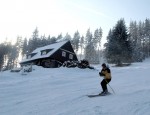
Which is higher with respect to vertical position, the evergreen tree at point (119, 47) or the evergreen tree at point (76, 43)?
the evergreen tree at point (76, 43)

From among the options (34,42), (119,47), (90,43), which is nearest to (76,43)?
(90,43)

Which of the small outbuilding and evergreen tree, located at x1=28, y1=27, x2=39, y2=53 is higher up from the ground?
evergreen tree, located at x1=28, y1=27, x2=39, y2=53

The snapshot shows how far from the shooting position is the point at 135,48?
258ft

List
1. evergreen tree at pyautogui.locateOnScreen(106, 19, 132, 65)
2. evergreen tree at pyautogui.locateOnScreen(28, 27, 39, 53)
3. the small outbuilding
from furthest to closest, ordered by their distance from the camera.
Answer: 1. evergreen tree at pyautogui.locateOnScreen(28, 27, 39, 53)
2. evergreen tree at pyautogui.locateOnScreen(106, 19, 132, 65)
3. the small outbuilding

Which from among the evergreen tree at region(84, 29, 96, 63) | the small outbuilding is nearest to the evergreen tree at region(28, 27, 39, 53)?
the evergreen tree at region(84, 29, 96, 63)

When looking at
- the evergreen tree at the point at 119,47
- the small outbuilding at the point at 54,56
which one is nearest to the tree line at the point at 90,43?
the evergreen tree at the point at 119,47

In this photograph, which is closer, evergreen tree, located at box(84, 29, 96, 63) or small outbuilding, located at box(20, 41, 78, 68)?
small outbuilding, located at box(20, 41, 78, 68)

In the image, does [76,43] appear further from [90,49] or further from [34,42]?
[34,42]

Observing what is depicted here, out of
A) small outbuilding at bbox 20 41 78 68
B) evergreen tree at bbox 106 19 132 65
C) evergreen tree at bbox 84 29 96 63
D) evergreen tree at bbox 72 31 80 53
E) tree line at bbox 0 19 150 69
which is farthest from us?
evergreen tree at bbox 72 31 80 53

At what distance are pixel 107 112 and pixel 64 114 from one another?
5.99 feet

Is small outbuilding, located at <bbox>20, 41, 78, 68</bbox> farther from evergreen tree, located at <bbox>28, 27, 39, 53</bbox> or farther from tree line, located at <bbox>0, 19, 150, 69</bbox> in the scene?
evergreen tree, located at <bbox>28, 27, 39, 53</bbox>

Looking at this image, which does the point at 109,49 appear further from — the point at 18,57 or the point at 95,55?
the point at 18,57

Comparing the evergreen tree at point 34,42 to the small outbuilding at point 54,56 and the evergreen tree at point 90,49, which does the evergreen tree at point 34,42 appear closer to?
the evergreen tree at point 90,49

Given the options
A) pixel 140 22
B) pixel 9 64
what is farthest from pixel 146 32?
pixel 9 64
